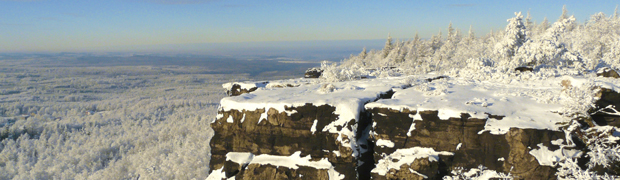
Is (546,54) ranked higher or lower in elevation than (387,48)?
lower

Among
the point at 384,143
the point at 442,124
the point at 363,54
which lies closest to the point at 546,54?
the point at 442,124

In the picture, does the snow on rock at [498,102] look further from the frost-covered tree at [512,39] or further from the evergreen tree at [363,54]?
the evergreen tree at [363,54]

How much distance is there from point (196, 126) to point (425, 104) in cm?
5510

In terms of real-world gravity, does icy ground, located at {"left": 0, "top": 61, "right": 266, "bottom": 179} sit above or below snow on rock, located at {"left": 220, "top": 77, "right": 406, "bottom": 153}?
below

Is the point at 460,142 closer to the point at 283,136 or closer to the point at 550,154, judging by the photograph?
the point at 550,154

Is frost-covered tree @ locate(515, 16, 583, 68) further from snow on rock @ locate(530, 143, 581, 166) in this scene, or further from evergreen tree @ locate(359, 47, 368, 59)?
evergreen tree @ locate(359, 47, 368, 59)

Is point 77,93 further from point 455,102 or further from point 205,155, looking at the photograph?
point 455,102

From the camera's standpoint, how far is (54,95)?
123375mm

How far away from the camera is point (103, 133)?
64.4 m

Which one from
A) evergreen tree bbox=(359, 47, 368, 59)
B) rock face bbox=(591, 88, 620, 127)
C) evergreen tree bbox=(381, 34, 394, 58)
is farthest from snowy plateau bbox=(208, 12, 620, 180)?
evergreen tree bbox=(359, 47, 368, 59)

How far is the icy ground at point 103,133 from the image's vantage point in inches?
1436

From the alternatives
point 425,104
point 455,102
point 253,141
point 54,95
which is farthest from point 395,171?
point 54,95

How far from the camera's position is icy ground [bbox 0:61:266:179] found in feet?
120

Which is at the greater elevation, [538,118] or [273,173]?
[538,118]
